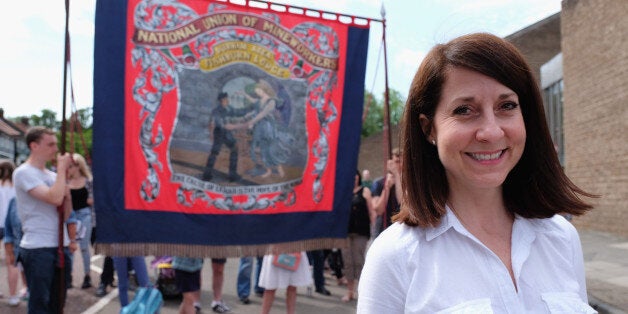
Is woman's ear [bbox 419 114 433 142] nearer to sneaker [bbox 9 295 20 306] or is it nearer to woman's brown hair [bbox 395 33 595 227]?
woman's brown hair [bbox 395 33 595 227]

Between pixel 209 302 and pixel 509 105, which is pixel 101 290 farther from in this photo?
pixel 509 105

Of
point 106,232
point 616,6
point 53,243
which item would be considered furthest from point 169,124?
point 616,6

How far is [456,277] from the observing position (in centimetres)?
136

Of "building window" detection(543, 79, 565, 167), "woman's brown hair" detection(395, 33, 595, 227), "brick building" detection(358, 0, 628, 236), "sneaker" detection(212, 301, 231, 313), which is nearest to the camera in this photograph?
"woman's brown hair" detection(395, 33, 595, 227)

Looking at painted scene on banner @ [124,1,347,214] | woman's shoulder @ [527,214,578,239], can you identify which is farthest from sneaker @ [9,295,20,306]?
woman's shoulder @ [527,214,578,239]

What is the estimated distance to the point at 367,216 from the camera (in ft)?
26.1

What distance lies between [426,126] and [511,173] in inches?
13.7

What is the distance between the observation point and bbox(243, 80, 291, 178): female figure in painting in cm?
513

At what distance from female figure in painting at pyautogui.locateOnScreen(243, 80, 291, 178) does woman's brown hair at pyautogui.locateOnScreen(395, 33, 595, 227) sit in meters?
3.57

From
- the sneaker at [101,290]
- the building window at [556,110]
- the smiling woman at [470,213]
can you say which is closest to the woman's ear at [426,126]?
the smiling woman at [470,213]

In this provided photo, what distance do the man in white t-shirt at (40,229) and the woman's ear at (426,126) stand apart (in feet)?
12.0

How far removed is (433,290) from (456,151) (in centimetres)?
34

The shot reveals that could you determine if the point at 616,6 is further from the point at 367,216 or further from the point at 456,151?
the point at 456,151

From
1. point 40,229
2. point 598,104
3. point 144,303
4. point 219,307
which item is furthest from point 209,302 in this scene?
point 598,104
